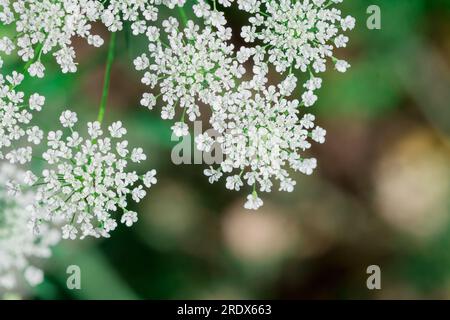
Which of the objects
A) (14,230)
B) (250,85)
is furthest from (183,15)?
(14,230)

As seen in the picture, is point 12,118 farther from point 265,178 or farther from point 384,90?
point 384,90

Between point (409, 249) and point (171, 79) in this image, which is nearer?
point (171, 79)

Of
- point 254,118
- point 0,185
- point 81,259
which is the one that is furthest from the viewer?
point 81,259

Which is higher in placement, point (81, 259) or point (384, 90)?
point (384, 90)

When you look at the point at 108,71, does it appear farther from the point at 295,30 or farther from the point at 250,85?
the point at 295,30

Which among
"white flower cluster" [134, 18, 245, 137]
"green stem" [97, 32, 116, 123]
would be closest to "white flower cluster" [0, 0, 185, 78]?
"white flower cluster" [134, 18, 245, 137]

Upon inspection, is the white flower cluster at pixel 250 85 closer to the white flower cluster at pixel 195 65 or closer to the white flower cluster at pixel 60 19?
the white flower cluster at pixel 195 65

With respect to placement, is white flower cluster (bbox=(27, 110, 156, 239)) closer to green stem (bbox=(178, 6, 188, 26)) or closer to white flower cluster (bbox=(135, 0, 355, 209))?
white flower cluster (bbox=(135, 0, 355, 209))

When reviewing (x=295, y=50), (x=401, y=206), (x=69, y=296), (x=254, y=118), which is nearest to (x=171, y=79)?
(x=254, y=118)

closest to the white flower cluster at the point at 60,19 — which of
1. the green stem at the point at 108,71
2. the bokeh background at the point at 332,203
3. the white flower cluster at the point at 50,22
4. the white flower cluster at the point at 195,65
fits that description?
the white flower cluster at the point at 50,22
